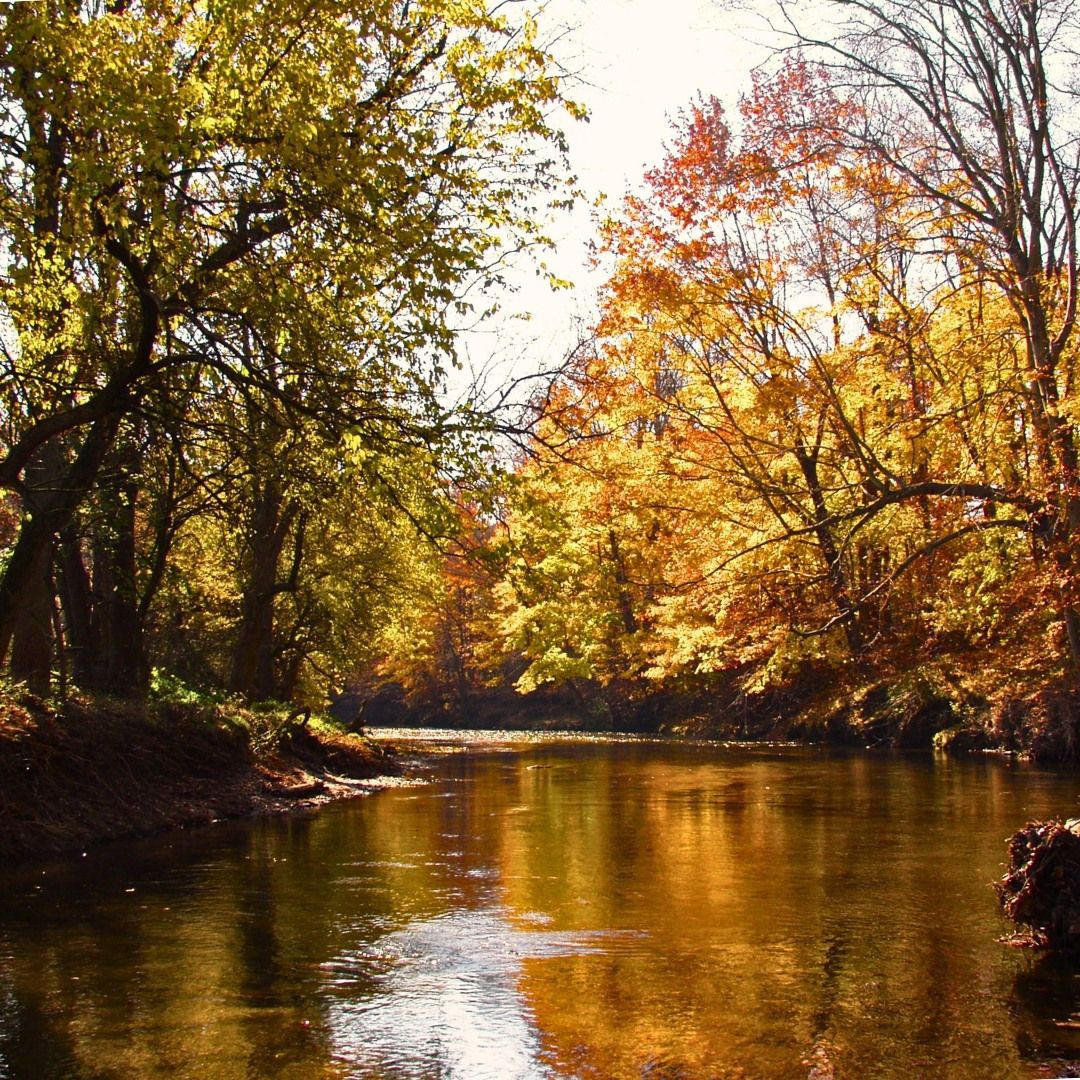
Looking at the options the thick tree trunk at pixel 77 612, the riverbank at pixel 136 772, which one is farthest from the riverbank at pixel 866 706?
the thick tree trunk at pixel 77 612

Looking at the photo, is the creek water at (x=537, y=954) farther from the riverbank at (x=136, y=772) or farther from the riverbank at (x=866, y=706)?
the riverbank at (x=866, y=706)

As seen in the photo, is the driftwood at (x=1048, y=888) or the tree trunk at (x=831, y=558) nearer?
the driftwood at (x=1048, y=888)

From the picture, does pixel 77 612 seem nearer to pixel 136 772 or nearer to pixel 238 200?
pixel 136 772

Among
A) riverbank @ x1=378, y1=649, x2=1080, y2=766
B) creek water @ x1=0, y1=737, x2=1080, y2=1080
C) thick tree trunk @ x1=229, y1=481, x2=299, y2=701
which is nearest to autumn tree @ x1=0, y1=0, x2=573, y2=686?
creek water @ x1=0, y1=737, x2=1080, y2=1080

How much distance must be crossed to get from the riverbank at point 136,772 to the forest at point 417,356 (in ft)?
1.75

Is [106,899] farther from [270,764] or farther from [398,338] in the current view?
[270,764]

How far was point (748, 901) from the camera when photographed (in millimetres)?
9805

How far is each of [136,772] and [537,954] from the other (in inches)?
332

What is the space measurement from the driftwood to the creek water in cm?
31

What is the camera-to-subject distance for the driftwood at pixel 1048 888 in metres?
7.96

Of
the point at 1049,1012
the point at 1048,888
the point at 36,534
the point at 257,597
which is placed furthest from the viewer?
the point at 257,597

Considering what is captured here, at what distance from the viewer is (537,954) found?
7973mm

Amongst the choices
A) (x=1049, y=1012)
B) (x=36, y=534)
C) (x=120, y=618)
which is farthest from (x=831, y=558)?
(x=1049, y=1012)

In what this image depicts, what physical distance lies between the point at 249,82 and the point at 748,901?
767 centimetres
